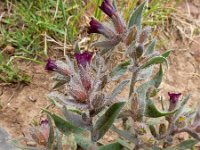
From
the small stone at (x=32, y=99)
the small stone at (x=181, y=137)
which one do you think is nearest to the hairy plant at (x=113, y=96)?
the small stone at (x=181, y=137)

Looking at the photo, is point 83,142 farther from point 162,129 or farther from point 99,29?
point 99,29

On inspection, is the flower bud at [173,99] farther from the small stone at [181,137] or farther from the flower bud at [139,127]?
the small stone at [181,137]

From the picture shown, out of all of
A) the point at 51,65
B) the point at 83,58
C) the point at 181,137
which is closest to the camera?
the point at 83,58

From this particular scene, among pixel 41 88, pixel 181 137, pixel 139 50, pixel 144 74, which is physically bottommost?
pixel 181 137

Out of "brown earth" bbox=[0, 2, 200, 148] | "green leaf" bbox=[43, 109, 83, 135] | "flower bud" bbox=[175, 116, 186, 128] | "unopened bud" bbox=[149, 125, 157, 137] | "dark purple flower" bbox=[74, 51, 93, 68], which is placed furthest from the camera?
"brown earth" bbox=[0, 2, 200, 148]

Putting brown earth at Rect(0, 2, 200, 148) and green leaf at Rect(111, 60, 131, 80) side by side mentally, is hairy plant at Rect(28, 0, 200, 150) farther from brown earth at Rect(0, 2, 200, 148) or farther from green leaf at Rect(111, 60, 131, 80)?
brown earth at Rect(0, 2, 200, 148)

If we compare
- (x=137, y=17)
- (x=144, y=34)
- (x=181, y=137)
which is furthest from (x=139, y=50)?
(x=181, y=137)

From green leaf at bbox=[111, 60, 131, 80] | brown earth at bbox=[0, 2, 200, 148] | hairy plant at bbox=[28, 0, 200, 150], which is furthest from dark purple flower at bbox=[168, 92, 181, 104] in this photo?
brown earth at bbox=[0, 2, 200, 148]
